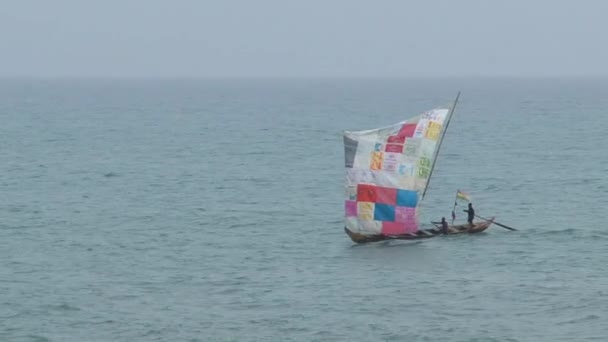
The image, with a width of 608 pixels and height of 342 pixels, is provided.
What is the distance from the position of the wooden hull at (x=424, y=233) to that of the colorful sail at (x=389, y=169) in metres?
0.32

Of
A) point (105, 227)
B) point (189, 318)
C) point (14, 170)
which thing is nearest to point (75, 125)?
point (14, 170)

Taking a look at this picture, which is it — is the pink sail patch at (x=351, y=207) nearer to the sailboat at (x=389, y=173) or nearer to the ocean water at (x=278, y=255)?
the sailboat at (x=389, y=173)

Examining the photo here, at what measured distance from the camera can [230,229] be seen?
235 ft

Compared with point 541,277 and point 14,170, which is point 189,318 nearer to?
point 541,277

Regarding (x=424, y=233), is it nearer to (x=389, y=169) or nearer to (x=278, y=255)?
(x=389, y=169)

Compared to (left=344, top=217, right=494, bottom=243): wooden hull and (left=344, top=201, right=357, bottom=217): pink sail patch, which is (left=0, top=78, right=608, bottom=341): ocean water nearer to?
(left=344, top=217, right=494, bottom=243): wooden hull

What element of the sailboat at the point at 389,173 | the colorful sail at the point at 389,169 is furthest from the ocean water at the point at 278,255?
the colorful sail at the point at 389,169

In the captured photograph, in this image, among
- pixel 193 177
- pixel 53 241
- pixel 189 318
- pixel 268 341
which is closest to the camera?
pixel 268 341

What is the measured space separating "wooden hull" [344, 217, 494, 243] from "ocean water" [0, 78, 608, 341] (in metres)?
0.54

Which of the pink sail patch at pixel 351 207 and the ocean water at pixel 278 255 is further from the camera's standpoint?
the pink sail patch at pixel 351 207

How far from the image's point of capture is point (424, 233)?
64.8 m

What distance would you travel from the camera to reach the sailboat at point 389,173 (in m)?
62.7

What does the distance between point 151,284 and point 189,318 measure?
702cm

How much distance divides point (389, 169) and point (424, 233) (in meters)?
4.20
